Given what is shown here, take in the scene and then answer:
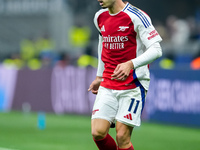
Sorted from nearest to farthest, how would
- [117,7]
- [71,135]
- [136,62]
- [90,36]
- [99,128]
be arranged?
[136,62] → [99,128] → [117,7] → [71,135] → [90,36]

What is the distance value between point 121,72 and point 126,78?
0.44m

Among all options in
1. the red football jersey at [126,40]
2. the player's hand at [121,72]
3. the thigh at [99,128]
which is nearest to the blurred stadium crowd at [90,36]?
the red football jersey at [126,40]

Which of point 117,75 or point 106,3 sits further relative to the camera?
point 106,3

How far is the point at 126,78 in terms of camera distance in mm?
7781

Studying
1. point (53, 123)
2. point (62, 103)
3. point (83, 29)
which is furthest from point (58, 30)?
point (53, 123)

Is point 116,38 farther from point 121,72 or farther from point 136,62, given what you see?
point 121,72

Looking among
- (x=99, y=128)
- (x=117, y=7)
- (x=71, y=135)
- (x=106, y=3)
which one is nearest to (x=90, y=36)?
(x=71, y=135)

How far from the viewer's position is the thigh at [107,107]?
7.84 metres

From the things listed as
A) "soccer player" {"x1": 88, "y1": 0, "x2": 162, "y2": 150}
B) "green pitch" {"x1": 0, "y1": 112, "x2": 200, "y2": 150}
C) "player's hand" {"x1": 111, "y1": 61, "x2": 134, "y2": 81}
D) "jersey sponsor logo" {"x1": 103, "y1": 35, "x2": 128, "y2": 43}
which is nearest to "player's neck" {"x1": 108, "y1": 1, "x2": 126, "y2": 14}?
"soccer player" {"x1": 88, "y1": 0, "x2": 162, "y2": 150}

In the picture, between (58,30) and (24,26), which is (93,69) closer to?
(58,30)

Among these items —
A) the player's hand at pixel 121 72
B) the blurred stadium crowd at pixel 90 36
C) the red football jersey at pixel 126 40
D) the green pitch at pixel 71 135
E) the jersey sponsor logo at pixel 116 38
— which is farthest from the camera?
the blurred stadium crowd at pixel 90 36

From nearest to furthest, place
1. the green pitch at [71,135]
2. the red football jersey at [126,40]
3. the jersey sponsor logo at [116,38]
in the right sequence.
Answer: the red football jersey at [126,40]
the jersey sponsor logo at [116,38]
the green pitch at [71,135]

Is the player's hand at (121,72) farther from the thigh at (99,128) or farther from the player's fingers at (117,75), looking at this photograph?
the thigh at (99,128)

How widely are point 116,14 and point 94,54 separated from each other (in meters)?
13.3
